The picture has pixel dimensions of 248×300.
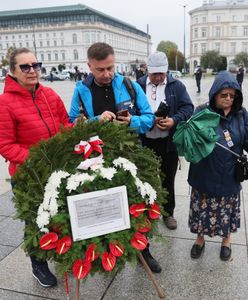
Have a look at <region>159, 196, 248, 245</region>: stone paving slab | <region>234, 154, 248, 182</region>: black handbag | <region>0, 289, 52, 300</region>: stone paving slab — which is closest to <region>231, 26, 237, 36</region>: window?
<region>159, 196, 248, 245</region>: stone paving slab

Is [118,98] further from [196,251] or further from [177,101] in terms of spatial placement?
[196,251]

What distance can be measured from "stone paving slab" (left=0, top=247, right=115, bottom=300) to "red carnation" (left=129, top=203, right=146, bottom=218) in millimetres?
946

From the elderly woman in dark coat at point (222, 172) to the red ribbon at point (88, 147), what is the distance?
121 cm

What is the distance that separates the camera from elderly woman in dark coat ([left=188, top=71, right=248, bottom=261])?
2990mm

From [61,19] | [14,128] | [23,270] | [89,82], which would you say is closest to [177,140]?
[89,82]

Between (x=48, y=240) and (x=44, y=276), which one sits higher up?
(x=48, y=240)

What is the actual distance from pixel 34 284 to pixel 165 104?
6.83 ft

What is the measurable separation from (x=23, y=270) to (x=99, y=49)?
221cm

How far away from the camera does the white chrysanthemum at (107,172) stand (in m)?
2.27

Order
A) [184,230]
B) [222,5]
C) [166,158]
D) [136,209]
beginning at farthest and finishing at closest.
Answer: [222,5] → [184,230] → [166,158] → [136,209]

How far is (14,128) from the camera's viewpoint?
104 inches

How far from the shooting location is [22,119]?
2.64 meters

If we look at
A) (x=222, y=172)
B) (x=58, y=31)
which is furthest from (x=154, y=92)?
(x=58, y=31)

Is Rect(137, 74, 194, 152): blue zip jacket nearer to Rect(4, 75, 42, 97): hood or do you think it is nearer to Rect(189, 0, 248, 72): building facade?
Rect(4, 75, 42, 97): hood
